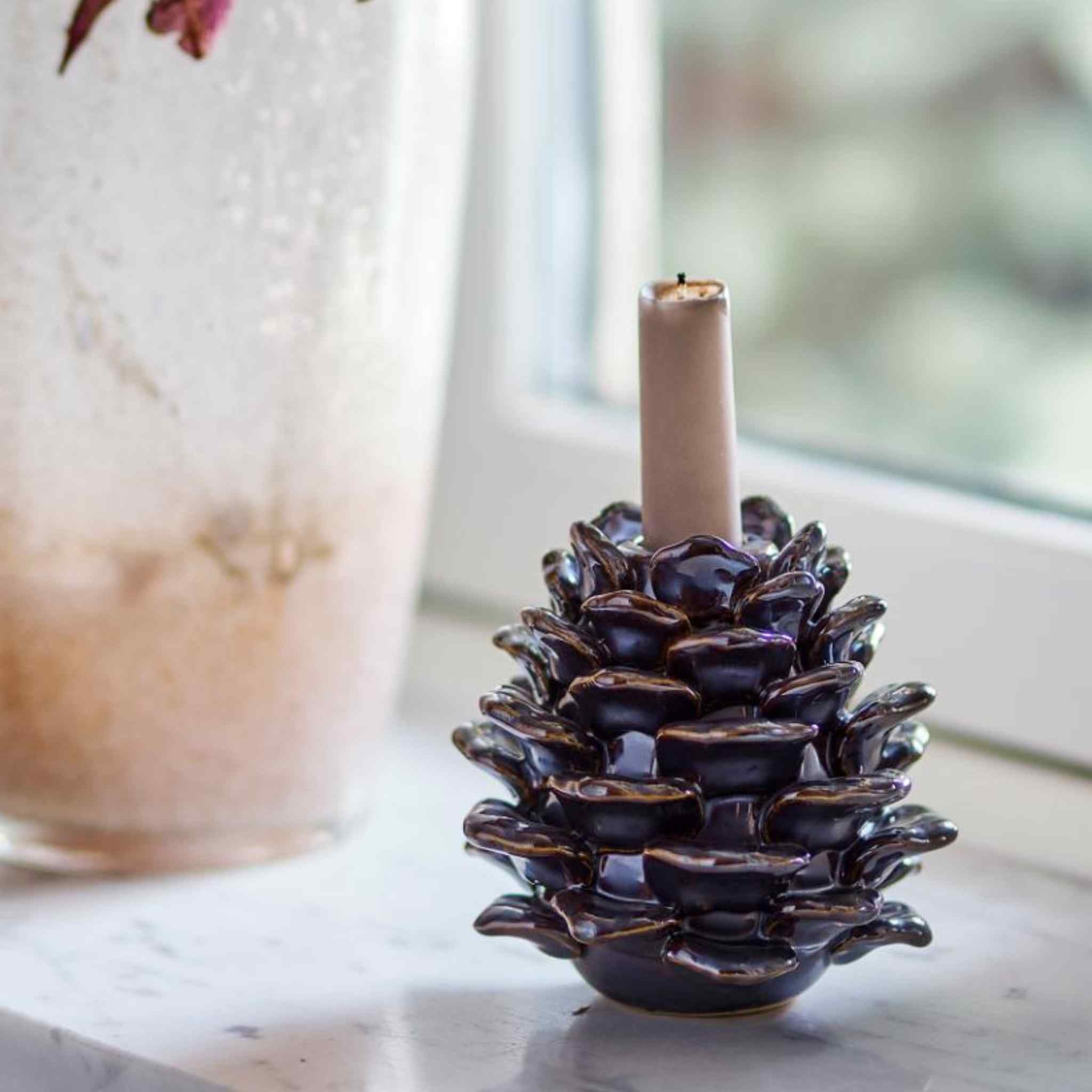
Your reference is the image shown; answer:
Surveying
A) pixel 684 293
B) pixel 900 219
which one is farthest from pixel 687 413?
pixel 900 219

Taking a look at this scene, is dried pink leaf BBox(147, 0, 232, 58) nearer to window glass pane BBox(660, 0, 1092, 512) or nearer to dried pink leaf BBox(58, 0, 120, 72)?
Answer: dried pink leaf BBox(58, 0, 120, 72)

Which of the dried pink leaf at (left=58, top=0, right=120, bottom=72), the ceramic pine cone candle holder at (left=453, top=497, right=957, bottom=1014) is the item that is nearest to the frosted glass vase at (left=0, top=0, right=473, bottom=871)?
the dried pink leaf at (left=58, top=0, right=120, bottom=72)

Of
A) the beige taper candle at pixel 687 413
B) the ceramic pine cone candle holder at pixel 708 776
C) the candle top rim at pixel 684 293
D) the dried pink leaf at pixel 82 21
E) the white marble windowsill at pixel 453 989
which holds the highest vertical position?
the dried pink leaf at pixel 82 21

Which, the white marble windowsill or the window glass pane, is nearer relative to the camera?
the white marble windowsill

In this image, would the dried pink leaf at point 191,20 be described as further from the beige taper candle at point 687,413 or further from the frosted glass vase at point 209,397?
the beige taper candle at point 687,413

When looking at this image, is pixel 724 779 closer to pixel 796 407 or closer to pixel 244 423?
pixel 244 423

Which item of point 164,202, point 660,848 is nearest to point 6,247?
point 164,202

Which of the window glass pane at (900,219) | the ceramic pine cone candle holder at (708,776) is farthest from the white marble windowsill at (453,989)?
the window glass pane at (900,219)

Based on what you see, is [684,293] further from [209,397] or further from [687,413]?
[209,397]
